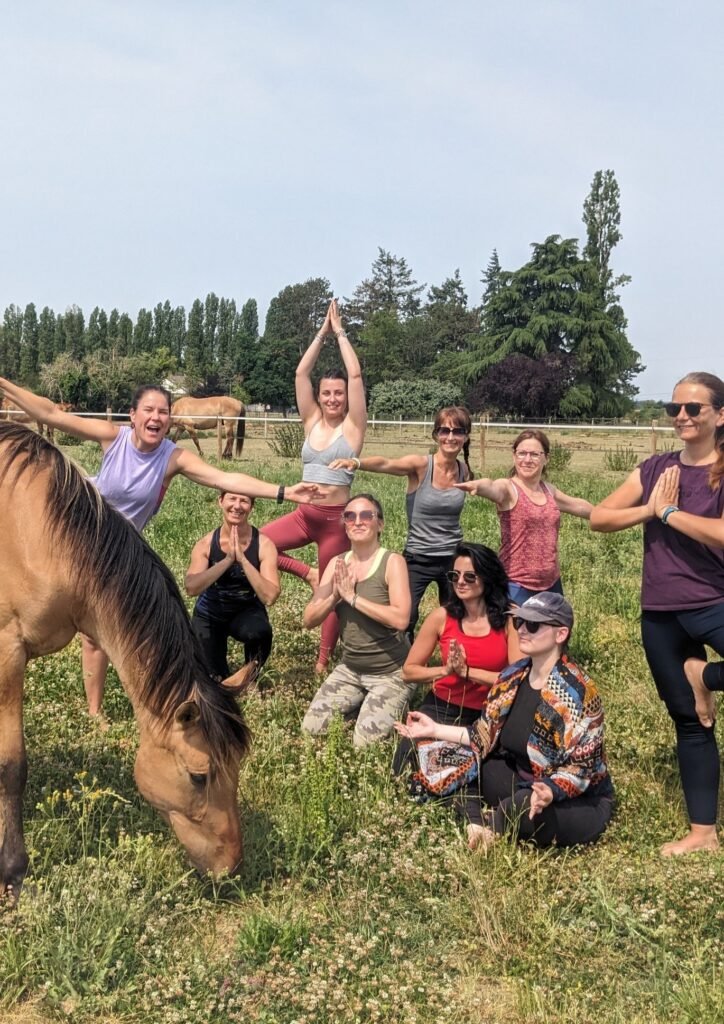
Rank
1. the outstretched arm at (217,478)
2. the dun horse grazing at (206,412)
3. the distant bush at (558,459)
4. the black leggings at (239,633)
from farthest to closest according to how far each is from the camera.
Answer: the dun horse grazing at (206,412)
the distant bush at (558,459)
the black leggings at (239,633)
the outstretched arm at (217,478)

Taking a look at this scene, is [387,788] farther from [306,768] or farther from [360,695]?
[360,695]

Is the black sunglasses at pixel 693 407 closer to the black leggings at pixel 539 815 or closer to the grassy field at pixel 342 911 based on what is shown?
the black leggings at pixel 539 815

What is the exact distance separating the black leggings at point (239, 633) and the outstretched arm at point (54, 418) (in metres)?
1.39

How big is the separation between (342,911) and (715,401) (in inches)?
104

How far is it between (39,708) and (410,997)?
3101 mm

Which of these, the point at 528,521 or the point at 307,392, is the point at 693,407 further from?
the point at 307,392

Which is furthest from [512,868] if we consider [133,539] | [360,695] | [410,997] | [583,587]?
[583,587]

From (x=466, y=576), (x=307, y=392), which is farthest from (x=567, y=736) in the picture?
(x=307, y=392)

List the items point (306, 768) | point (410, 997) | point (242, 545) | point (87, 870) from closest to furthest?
point (410, 997)
point (87, 870)
point (306, 768)
point (242, 545)

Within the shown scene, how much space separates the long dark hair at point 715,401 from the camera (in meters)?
3.67

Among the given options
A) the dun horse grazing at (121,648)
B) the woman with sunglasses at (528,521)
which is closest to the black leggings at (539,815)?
the dun horse grazing at (121,648)

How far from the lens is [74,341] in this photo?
90.4 meters

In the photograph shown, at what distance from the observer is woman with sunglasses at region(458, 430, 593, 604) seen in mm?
5090

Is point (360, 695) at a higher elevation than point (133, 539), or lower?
lower
